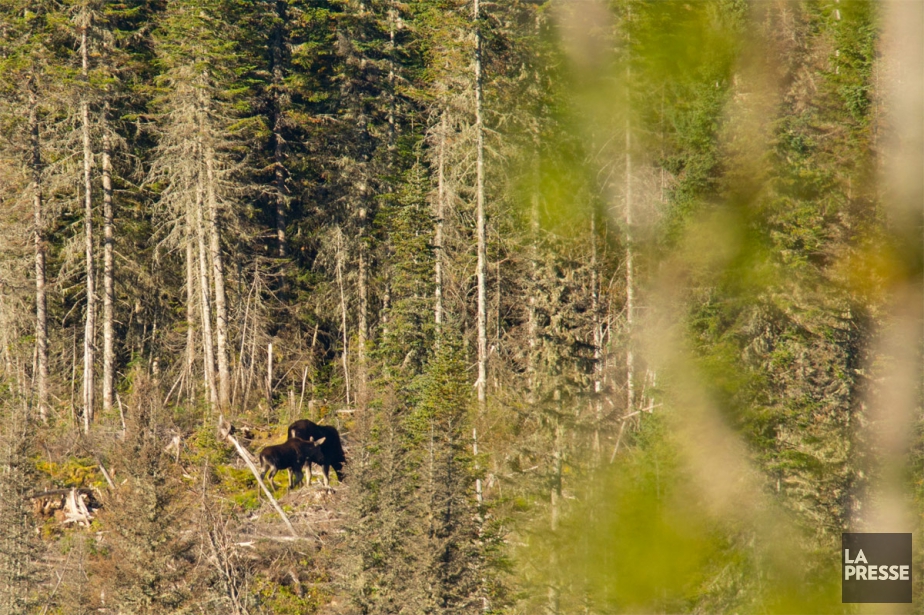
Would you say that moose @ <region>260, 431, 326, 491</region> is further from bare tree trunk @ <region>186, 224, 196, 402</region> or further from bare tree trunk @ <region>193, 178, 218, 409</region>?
bare tree trunk @ <region>186, 224, 196, 402</region>

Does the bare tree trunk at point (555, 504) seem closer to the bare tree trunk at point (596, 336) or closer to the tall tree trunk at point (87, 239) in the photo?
the bare tree trunk at point (596, 336)

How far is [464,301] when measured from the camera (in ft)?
104

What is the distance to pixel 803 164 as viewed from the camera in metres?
6.73

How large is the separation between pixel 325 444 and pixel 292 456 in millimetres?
960

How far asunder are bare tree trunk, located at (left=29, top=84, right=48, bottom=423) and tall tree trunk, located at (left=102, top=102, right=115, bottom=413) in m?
2.16

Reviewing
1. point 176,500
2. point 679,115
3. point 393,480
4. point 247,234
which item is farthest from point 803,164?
point 247,234

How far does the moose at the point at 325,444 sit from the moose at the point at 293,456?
0.18 ft

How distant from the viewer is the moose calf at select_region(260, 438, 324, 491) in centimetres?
2484

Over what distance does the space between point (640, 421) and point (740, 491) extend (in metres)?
1.01

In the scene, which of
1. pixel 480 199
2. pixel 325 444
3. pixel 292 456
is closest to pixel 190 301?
pixel 292 456

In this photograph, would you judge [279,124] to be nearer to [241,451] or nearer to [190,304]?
[190,304]

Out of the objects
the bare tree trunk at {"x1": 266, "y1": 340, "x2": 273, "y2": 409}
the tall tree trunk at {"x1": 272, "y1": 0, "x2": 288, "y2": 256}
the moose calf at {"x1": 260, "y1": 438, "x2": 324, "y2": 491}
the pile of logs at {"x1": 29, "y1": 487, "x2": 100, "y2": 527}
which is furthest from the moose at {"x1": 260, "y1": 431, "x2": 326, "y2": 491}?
the tall tree trunk at {"x1": 272, "y1": 0, "x2": 288, "y2": 256}

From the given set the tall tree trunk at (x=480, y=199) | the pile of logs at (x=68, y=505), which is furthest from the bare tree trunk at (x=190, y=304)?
the tall tree trunk at (x=480, y=199)

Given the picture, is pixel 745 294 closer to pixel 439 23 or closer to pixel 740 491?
pixel 740 491
